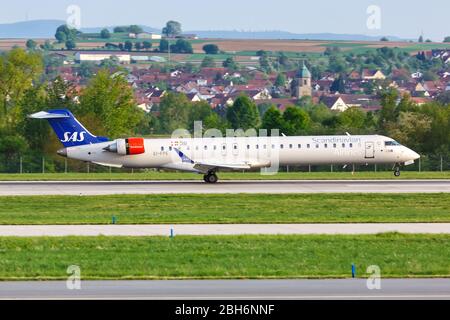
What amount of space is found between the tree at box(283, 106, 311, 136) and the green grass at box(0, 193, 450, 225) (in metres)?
47.8

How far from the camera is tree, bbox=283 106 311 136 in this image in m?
96.5

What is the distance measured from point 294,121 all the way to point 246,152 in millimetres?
41780

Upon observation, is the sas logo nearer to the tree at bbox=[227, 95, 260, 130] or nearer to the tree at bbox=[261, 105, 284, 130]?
the tree at bbox=[261, 105, 284, 130]

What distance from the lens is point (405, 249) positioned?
31078mm

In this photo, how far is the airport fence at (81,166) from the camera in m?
75.8

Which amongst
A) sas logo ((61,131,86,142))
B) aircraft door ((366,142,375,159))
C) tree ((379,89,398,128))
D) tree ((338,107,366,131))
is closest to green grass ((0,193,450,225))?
sas logo ((61,131,86,142))

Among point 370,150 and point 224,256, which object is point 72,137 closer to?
point 370,150

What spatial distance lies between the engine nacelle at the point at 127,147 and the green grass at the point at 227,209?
352 inches

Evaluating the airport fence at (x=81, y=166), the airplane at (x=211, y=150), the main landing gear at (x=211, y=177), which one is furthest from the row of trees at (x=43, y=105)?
the main landing gear at (x=211, y=177)

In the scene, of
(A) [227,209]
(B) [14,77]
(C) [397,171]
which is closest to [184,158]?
(C) [397,171]

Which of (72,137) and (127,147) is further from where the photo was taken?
(72,137)

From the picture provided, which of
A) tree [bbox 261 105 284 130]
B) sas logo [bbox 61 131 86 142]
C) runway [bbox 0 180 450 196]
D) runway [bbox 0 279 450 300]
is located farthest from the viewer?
tree [bbox 261 105 284 130]

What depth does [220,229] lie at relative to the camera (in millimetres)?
36719

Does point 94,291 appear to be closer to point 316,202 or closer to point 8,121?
point 316,202
